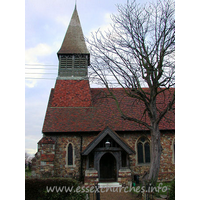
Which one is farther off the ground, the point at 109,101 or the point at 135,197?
the point at 109,101

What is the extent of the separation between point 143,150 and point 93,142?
448 centimetres

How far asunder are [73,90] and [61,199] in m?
11.2

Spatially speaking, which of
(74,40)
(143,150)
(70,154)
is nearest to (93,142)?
(70,154)

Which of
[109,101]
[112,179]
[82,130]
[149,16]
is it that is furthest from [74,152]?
[149,16]

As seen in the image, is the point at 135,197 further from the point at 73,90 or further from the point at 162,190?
the point at 73,90

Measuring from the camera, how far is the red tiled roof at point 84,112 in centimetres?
1551

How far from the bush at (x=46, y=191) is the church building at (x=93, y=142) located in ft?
14.7

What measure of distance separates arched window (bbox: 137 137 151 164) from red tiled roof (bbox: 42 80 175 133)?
3.49 ft

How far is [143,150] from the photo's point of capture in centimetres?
1557

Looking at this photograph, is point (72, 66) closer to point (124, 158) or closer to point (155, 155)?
point (124, 158)

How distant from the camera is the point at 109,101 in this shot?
18625 millimetres

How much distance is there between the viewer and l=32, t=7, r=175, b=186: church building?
13805mm

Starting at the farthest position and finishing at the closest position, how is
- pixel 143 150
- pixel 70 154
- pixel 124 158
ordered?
pixel 143 150 < pixel 70 154 < pixel 124 158

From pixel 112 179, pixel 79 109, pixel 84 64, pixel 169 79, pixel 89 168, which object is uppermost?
pixel 84 64
